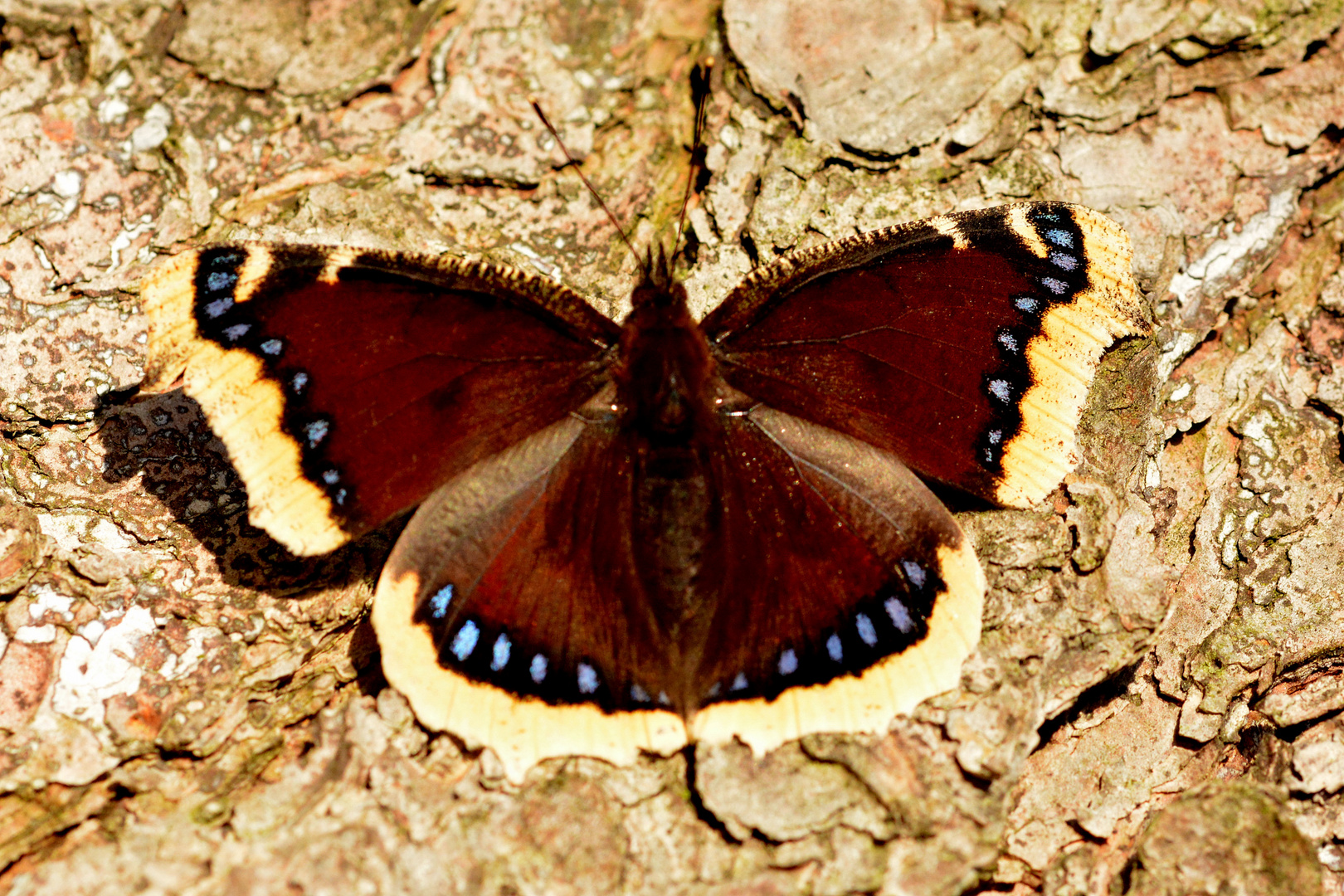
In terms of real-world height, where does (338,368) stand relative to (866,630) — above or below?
above

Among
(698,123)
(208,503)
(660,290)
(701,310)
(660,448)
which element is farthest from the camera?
(698,123)

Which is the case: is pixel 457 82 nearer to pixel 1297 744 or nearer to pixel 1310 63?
pixel 1310 63

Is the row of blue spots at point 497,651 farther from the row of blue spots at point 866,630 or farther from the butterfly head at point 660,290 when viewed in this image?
the butterfly head at point 660,290

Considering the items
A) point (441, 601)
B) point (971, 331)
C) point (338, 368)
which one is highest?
point (971, 331)

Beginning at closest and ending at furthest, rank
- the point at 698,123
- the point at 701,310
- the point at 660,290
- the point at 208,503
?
the point at 660,290, the point at 208,503, the point at 701,310, the point at 698,123

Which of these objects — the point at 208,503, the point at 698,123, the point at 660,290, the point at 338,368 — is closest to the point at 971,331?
the point at 660,290

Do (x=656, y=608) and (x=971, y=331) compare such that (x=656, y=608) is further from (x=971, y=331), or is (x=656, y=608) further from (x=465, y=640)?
(x=971, y=331)

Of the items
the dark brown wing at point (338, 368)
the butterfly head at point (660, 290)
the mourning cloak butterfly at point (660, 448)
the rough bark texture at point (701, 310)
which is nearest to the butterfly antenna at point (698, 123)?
the rough bark texture at point (701, 310)

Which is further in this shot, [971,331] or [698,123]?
[698,123]
